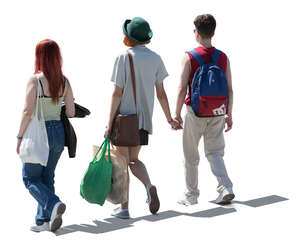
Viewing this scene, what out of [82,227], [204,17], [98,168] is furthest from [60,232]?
[204,17]

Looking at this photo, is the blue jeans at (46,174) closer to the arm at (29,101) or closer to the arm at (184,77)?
the arm at (29,101)

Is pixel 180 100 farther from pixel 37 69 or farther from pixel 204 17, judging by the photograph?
pixel 37 69

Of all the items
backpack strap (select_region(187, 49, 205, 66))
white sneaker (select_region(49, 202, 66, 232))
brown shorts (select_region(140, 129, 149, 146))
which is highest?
backpack strap (select_region(187, 49, 205, 66))

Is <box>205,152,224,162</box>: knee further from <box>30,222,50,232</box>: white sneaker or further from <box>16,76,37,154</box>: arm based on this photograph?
<box>16,76,37,154</box>: arm

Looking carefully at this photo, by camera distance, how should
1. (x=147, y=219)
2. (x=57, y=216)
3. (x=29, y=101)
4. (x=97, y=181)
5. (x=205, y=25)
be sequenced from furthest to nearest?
1. (x=205, y=25)
2. (x=147, y=219)
3. (x=97, y=181)
4. (x=57, y=216)
5. (x=29, y=101)

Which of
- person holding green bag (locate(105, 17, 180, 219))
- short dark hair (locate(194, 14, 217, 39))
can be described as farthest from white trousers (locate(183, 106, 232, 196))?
short dark hair (locate(194, 14, 217, 39))

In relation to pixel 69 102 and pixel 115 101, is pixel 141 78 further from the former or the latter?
pixel 69 102

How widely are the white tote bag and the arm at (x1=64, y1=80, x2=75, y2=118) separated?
0.38 meters

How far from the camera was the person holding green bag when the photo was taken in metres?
9.54

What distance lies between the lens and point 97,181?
9.66m

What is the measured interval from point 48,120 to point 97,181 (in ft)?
3.59

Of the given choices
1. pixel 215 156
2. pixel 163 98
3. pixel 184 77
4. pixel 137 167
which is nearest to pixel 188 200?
pixel 215 156

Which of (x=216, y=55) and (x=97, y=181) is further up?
(x=216, y=55)

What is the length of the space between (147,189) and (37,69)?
2241 millimetres
